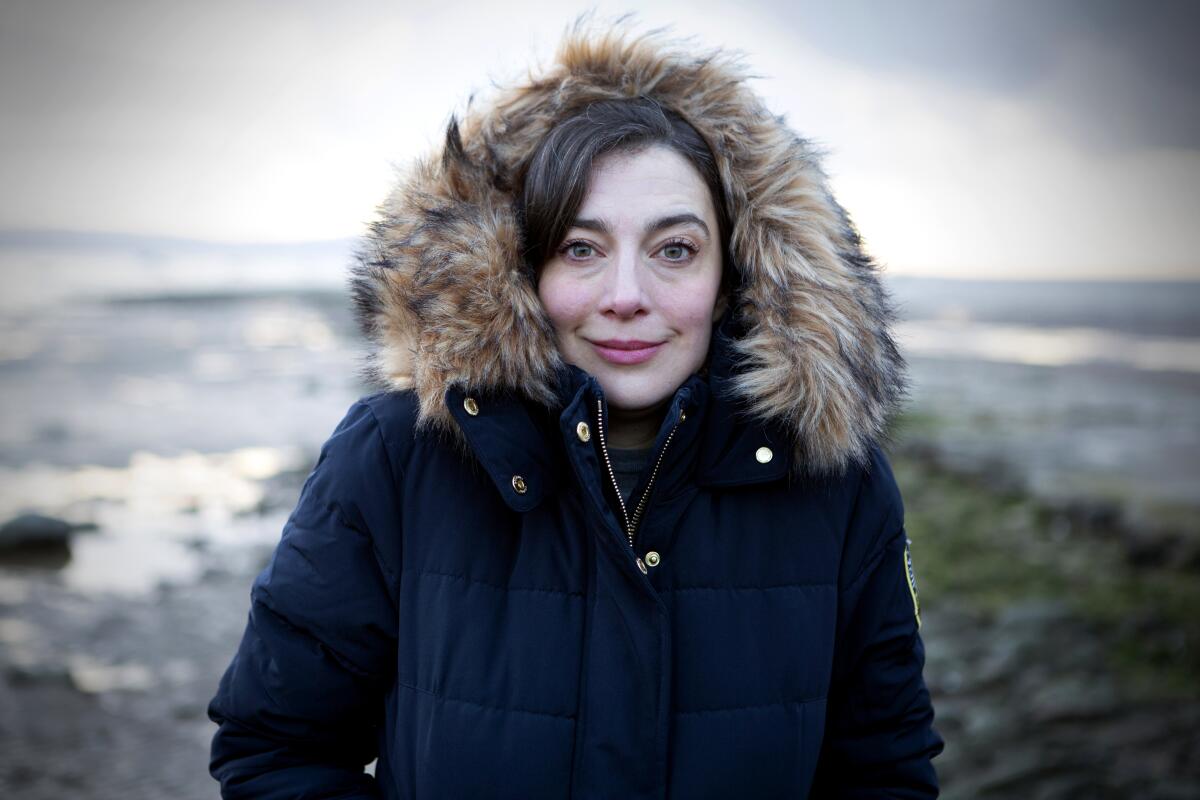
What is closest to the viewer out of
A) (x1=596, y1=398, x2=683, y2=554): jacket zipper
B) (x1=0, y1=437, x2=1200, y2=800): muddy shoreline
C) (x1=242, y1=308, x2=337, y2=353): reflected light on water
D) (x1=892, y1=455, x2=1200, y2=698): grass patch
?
(x1=596, y1=398, x2=683, y2=554): jacket zipper

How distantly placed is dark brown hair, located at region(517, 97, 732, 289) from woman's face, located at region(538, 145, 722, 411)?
1.0 inches

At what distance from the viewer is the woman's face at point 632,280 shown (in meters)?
2.06

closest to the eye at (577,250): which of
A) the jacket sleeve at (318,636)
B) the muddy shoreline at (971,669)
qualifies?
the jacket sleeve at (318,636)

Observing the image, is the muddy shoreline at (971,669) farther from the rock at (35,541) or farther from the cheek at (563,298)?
the cheek at (563,298)

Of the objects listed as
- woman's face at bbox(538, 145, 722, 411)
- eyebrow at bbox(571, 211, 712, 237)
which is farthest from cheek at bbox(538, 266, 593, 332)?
eyebrow at bbox(571, 211, 712, 237)

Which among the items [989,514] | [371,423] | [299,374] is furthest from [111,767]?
[299,374]

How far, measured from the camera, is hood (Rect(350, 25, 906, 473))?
2002mm

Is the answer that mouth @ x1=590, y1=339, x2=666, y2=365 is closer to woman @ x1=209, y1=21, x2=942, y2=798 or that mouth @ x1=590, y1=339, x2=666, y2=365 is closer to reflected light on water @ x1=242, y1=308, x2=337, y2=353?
woman @ x1=209, y1=21, x2=942, y2=798

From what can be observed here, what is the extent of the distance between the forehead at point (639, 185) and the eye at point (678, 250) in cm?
8

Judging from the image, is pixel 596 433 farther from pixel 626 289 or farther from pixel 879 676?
pixel 879 676

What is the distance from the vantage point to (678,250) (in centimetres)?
213

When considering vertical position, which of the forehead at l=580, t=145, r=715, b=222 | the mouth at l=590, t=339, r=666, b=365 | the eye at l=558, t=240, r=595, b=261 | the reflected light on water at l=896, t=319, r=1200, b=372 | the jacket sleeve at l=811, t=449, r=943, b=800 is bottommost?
the jacket sleeve at l=811, t=449, r=943, b=800

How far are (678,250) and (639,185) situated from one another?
0.58 feet

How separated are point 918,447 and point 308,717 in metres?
10.3
